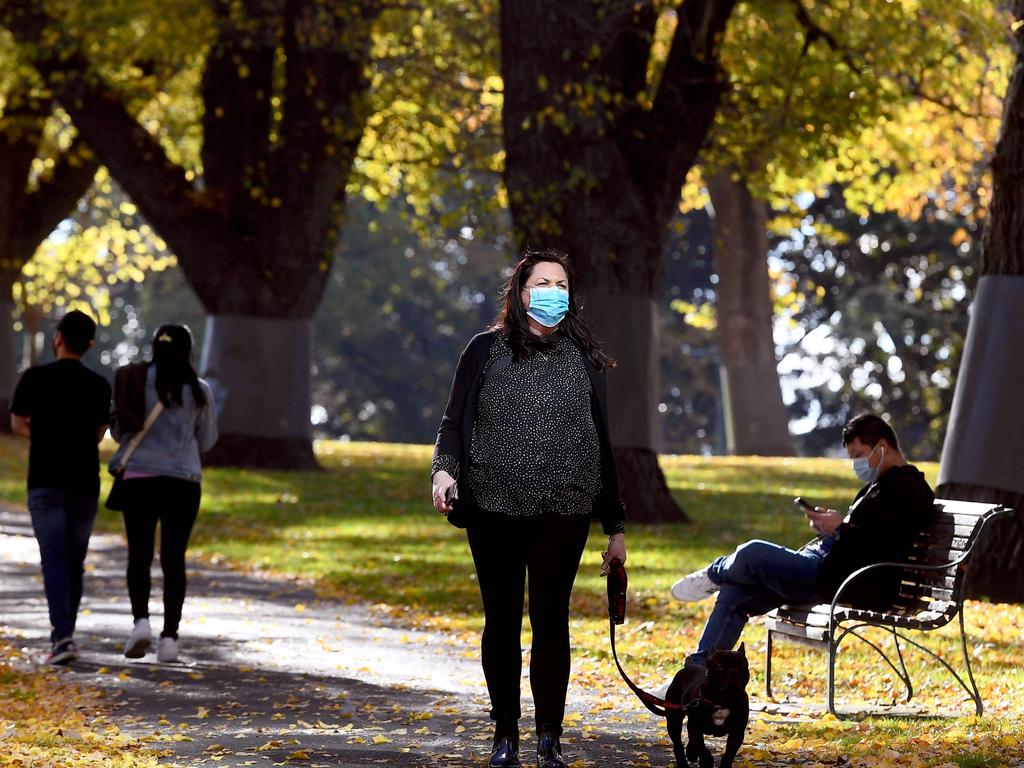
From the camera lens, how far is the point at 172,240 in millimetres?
25031

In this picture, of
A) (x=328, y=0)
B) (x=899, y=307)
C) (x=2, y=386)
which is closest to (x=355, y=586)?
(x=328, y=0)

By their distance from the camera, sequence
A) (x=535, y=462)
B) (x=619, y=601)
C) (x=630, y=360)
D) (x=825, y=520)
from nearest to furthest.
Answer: (x=535, y=462) < (x=619, y=601) < (x=825, y=520) < (x=630, y=360)

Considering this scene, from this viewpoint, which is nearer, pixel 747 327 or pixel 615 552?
pixel 615 552

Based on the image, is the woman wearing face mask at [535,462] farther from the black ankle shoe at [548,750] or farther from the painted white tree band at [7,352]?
the painted white tree band at [7,352]

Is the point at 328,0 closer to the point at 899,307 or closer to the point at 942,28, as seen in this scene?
the point at 942,28

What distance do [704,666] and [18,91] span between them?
954 inches

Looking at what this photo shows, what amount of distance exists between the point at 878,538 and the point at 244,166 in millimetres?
17836

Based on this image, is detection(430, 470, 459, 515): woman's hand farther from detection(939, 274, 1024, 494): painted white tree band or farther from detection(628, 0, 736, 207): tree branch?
detection(628, 0, 736, 207): tree branch

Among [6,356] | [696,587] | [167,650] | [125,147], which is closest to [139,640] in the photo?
[167,650]

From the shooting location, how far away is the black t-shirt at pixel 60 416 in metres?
10.0

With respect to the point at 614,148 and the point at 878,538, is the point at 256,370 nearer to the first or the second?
the point at 614,148

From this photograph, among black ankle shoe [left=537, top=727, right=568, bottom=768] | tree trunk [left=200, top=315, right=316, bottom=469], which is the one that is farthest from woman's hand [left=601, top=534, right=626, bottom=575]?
tree trunk [left=200, top=315, right=316, bottom=469]

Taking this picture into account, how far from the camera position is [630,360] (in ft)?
62.3

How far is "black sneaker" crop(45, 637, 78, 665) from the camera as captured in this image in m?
10.2
